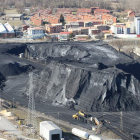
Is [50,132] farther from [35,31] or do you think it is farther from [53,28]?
[53,28]

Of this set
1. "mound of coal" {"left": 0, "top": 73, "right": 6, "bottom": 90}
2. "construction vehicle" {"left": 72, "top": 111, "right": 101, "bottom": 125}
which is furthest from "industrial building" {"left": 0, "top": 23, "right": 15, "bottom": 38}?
"construction vehicle" {"left": 72, "top": 111, "right": 101, "bottom": 125}

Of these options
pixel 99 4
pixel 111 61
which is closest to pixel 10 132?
pixel 111 61

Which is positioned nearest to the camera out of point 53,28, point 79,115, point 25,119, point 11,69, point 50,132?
point 50,132

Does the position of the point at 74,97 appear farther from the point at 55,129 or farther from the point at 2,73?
the point at 2,73

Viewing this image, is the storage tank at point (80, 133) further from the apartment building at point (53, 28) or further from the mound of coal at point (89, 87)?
the apartment building at point (53, 28)

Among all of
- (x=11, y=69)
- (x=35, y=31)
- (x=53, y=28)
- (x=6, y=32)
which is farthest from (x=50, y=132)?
(x=53, y=28)

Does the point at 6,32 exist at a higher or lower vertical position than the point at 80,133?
higher
